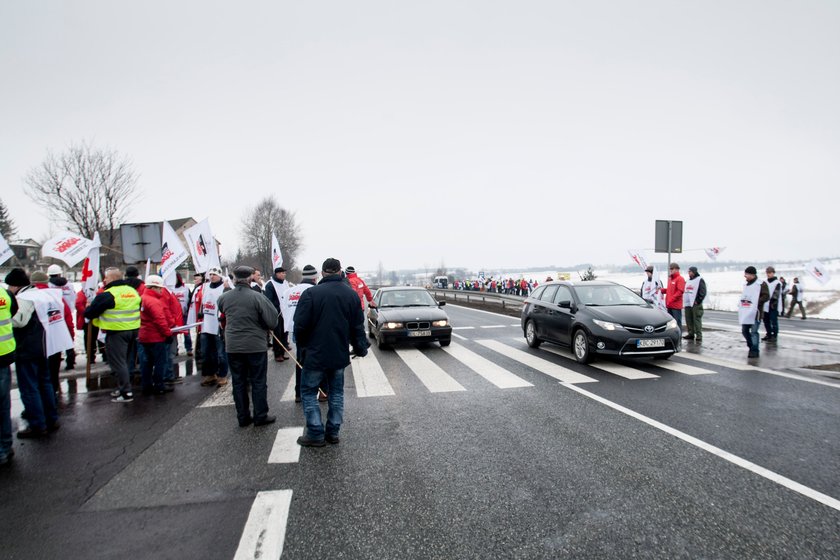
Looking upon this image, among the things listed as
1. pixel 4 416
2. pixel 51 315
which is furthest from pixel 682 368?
pixel 51 315

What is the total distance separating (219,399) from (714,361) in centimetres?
903

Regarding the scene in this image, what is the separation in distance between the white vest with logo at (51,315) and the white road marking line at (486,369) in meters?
6.31

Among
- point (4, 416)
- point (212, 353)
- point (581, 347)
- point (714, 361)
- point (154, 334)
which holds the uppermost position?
point (154, 334)

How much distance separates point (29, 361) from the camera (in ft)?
17.3

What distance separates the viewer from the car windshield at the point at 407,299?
39.6 ft

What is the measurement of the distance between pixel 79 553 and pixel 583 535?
3250 millimetres

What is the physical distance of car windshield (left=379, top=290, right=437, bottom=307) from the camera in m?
12.1

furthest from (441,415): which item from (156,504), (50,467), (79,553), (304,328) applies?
(50,467)

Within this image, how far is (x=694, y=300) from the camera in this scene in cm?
1122

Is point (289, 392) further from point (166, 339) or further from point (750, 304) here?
point (750, 304)

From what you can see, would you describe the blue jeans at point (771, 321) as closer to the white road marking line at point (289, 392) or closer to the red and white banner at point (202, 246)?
the white road marking line at point (289, 392)

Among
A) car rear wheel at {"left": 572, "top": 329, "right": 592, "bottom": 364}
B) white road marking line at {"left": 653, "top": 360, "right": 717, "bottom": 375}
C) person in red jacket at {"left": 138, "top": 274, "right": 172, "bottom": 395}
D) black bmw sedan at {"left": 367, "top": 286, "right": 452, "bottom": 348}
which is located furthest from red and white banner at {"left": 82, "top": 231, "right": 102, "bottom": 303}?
white road marking line at {"left": 653, "top": 360, "right": 717, "bottom": 375}

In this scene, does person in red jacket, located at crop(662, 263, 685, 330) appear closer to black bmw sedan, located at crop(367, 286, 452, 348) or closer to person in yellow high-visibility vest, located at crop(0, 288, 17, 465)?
black bmw sedan, located at crop(367, 286, 452, 348)

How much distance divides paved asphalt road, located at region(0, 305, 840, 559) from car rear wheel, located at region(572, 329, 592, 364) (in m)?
1.82
